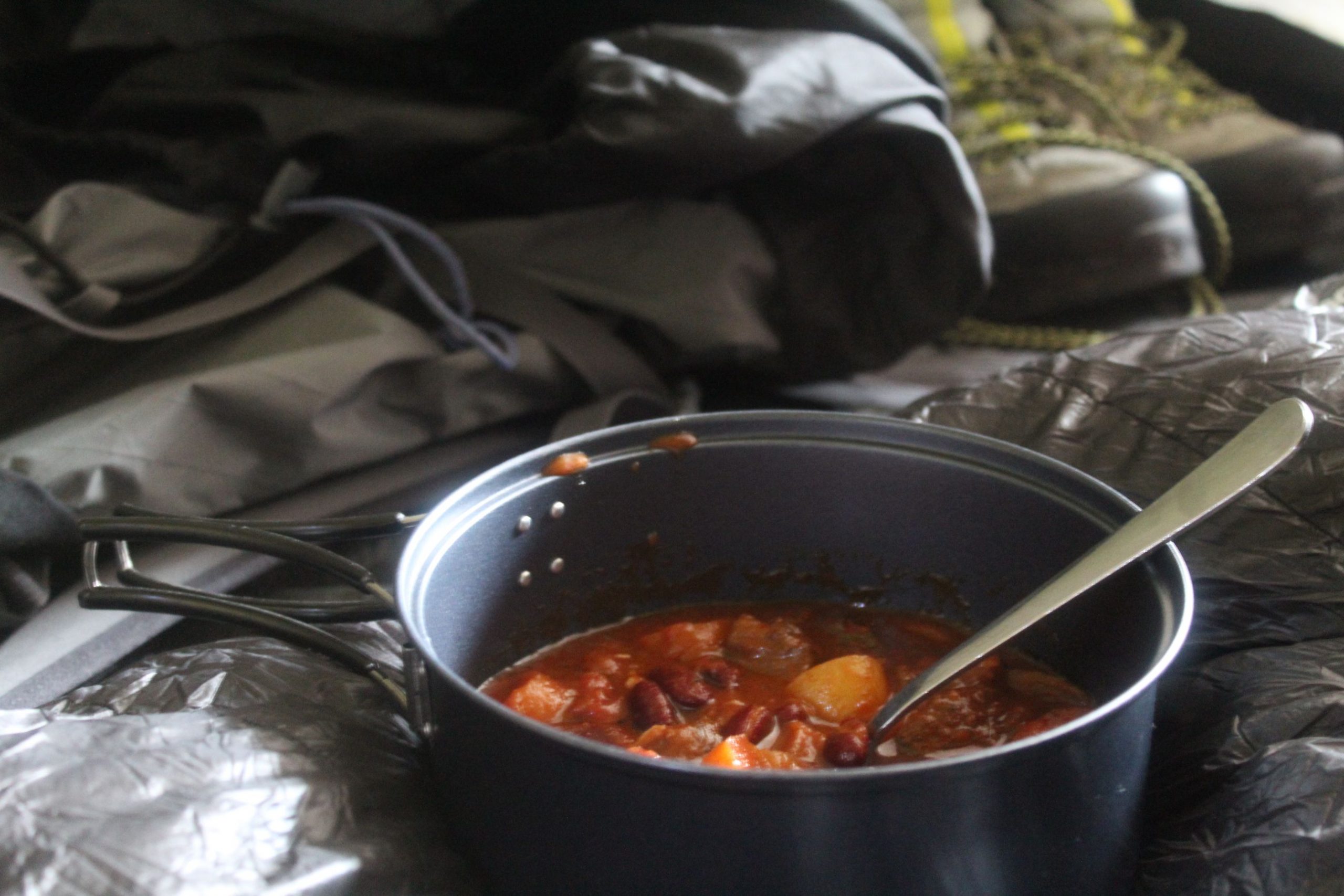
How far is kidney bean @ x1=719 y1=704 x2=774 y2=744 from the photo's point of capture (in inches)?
29.2

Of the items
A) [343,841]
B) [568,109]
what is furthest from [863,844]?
[568,109]

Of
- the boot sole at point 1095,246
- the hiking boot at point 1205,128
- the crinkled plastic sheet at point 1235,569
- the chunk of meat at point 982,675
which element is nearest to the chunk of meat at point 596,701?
the chunk of meat at point 982,675

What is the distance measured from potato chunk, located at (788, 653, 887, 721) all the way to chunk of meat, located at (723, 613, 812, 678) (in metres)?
0.04

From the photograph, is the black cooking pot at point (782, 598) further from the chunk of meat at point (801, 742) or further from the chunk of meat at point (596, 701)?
the chunk of meat at point (801, 742)

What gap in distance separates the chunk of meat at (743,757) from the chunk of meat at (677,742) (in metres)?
0.01

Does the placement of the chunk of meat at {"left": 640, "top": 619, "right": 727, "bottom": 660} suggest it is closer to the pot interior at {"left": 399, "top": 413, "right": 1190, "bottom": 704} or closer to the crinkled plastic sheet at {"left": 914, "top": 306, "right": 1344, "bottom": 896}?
the pot interior at {"left": 399, "top": 413, "right": 1190, "bottom": 704}

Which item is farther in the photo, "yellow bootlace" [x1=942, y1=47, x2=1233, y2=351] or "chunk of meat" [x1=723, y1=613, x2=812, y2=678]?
"yellow bootlace" [x1=942, y1=47, x2=1233, y2=351]

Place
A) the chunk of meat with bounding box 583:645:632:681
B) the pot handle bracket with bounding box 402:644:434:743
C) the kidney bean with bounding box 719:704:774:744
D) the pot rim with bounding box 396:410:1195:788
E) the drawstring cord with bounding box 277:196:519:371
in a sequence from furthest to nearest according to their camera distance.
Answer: the drawstring cord with bounding box 277:196:519:371 < the chunk of meat with bounding box 583:645:632:681 < the kidney bean with bounding box 719:704:774:744 < the pot handle bracket with bounding box 402:644:434:743 < the pot rim with bounding box 396:410:1195:788

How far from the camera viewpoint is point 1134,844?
2.00ft

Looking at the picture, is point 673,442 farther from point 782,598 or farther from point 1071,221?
point 1071,221

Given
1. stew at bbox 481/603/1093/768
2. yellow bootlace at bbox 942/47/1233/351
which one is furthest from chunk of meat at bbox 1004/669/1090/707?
yellow bootlace at bbox 942/47/1233/351

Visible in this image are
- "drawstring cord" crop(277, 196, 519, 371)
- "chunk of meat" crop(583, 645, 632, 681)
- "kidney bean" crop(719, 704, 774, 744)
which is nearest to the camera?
"kidney bean" crop(719, 704, 774, 744)

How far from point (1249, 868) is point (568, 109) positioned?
0.95 metres

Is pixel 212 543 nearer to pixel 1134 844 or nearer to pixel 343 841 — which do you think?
pixel 343 841
